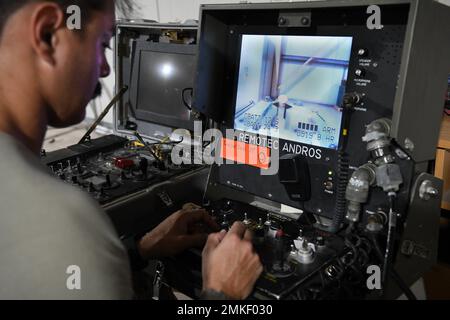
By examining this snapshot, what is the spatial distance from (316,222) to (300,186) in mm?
121

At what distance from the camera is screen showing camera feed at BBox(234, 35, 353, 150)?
3.66ft

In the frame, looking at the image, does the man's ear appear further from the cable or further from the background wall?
the background wall

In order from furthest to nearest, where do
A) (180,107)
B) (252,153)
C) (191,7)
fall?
(191,7) → (180,107) → (252,153)

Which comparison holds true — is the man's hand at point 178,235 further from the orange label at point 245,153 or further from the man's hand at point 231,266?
the orange label at point 245,153

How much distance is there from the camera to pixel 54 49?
2.48 feet

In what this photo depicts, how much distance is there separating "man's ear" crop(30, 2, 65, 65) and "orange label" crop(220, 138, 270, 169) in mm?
709

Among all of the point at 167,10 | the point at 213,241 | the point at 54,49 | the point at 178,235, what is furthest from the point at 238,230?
the point at 167,10

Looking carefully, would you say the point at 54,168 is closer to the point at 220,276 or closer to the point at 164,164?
the point at 164,164

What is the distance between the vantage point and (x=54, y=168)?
4.64 feet

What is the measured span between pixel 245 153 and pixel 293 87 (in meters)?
0.27

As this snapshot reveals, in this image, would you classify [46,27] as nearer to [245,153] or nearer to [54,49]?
[54,49]

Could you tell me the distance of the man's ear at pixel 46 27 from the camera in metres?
0.71

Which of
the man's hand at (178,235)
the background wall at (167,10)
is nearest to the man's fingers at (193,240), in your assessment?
the man's hand at (178,235)
